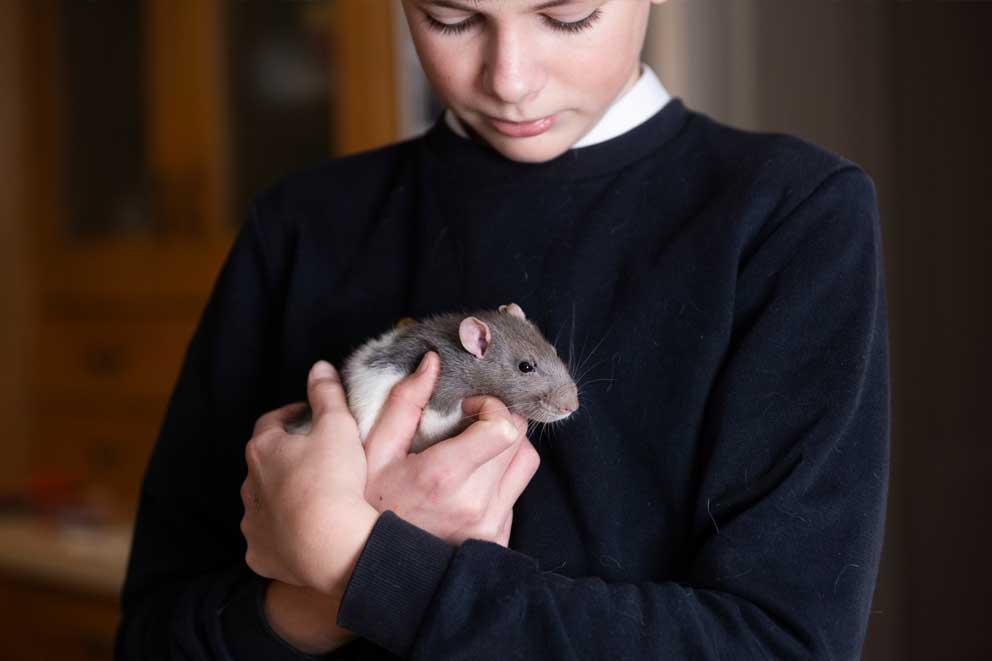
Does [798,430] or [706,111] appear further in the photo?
[706,111]

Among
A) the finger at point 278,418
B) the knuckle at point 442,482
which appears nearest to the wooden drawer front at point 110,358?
the finger at point 278,418

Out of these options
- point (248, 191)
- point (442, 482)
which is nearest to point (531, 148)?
point (442, 482)

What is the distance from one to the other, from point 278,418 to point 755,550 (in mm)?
483

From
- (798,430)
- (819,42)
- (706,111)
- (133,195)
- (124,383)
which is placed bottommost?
(124,383)

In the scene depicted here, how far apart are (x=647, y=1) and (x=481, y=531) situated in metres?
0.53

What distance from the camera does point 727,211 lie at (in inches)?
39.3

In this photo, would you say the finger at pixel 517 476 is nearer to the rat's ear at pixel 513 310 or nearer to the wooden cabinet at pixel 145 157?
the rat's ear at pixel 513 310

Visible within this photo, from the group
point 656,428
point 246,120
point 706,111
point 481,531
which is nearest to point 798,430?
point 656,428

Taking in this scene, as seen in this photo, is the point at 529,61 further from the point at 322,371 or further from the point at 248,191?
the point at 248,191

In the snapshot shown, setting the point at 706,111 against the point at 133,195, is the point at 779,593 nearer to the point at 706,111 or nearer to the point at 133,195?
the point at 706,111

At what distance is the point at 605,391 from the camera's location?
1.02m

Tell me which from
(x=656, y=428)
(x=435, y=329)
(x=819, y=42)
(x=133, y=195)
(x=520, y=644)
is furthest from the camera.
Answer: (x=133, y=195)

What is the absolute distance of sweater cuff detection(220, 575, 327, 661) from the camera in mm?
995

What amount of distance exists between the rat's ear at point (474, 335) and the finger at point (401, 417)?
0.05m
